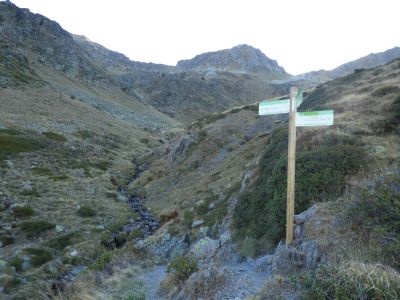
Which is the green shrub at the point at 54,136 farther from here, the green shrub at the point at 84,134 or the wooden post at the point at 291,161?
the wooden post at the point at 291,161

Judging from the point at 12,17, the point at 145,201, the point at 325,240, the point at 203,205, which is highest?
the point at 12,17

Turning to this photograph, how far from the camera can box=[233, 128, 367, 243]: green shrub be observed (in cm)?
1067

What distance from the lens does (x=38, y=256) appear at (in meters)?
18.7

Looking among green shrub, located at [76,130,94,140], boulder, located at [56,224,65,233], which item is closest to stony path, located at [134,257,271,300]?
boulder, located at [56,224,65,233]

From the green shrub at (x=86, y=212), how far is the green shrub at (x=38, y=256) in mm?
6713

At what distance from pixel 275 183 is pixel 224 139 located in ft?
85.2

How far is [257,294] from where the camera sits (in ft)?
23.9

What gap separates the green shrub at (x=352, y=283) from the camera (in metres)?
5.21

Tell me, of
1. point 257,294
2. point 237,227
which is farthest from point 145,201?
point 257,294

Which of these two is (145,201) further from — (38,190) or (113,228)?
(38,190)

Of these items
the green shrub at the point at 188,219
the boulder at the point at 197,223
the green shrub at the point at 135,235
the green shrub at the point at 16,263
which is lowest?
the green shrub at the point at 135,235

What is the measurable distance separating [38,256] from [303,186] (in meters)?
16.1

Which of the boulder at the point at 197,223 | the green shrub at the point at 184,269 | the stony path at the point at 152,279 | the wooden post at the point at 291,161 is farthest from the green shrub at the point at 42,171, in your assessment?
the wooden post at the point at 291,161

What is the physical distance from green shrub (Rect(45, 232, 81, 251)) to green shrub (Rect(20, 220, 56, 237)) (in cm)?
164
